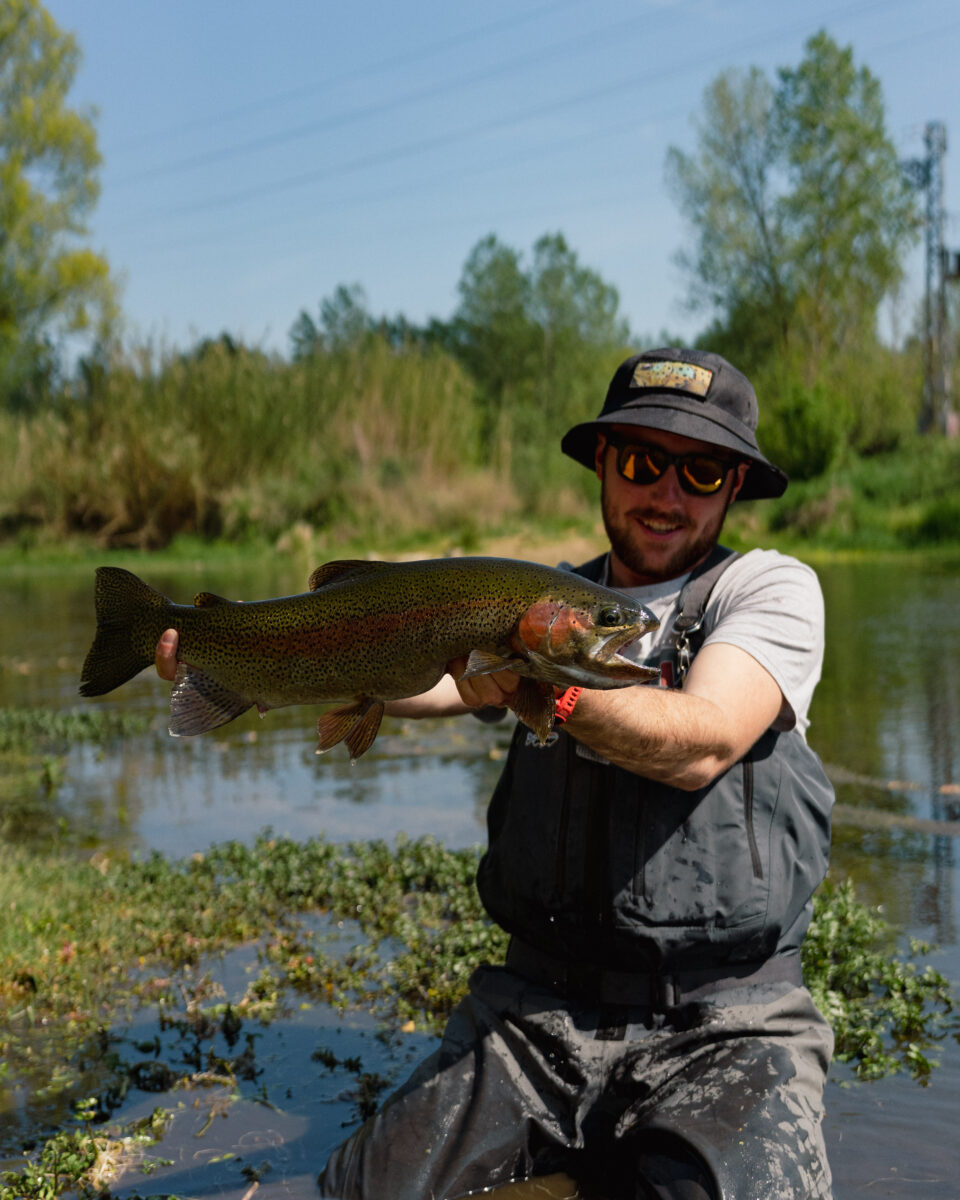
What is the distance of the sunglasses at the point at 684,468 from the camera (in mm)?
3705

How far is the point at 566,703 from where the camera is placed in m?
2.90

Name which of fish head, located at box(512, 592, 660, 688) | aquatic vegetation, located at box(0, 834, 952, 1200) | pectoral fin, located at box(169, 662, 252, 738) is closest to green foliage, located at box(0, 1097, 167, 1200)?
aquatic vegetation, located at box(0, 834, 952, 1200)

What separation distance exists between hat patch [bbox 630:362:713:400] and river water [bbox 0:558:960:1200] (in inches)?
87.3

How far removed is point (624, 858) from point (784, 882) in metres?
0.42

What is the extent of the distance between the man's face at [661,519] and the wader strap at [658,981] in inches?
44.1

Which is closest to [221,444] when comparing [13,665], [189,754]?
[13,665]

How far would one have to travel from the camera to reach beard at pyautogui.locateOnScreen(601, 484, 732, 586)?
3.72m

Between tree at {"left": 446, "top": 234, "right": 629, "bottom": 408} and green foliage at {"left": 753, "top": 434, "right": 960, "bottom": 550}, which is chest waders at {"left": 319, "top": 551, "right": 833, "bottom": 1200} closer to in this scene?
green foliage at {"left": 753, "top": 434, "right": 960, "bottom": 550}

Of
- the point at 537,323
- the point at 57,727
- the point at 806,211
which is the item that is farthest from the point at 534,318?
the point at 57,727

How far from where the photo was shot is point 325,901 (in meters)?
5.70

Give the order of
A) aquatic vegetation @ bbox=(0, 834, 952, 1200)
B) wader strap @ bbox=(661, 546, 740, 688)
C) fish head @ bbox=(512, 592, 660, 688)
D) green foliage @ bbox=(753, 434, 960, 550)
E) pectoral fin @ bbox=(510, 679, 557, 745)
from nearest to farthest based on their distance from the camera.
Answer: fish head @ bbox=(512, 592, 660, 688), pectoral fin @ bbox=(510, 679, 557, 745), wader strap @ bbox=(661, 546, 740, 688), aquatic vegetation @ bbox=(0, 834, 952, 1200), green foliage @ bbox=(753, 434, 960, 550)

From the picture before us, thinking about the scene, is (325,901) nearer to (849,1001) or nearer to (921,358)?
(849,1001)

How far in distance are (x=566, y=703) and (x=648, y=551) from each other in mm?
969

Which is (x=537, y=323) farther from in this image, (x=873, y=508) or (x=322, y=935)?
Answer: (x=322, y=935)
